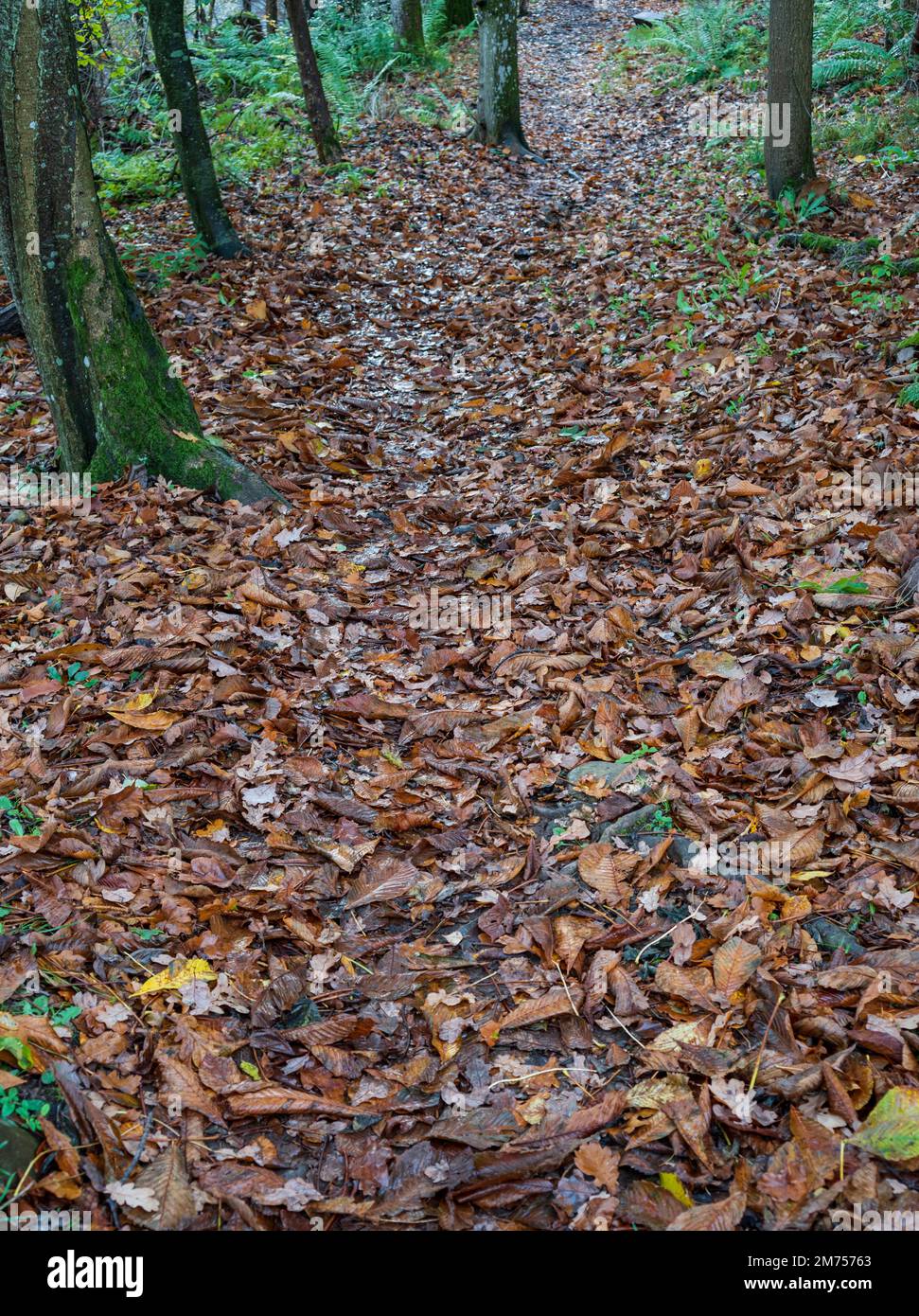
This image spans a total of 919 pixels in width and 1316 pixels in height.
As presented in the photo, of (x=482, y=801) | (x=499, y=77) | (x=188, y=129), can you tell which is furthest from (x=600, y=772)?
(x=499, y=77)

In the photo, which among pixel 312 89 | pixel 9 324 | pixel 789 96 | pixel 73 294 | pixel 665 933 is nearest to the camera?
pixel 665 933

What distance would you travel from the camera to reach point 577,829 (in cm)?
385

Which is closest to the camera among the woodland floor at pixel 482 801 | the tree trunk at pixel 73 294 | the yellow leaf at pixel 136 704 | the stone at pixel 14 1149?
the stone at pixel 14 1149

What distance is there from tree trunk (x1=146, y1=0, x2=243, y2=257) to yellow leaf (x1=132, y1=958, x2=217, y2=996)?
28.3 ft

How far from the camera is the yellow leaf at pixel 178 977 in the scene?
9.94 feet

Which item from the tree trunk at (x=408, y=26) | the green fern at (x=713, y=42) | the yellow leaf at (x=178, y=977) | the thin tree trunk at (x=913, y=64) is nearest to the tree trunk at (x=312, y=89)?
the tree trunk at (x=408, y=26)

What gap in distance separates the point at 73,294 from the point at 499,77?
33.7 feet

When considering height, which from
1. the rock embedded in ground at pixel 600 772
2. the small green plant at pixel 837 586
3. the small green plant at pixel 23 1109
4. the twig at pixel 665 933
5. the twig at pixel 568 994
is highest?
the small green plant at pixel 837 586

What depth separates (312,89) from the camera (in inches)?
473

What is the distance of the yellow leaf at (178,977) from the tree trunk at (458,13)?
2083 centimetres

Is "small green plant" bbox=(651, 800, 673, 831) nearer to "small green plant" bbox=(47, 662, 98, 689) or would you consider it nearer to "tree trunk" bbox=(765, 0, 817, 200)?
"small green plant" bbox=(47, 662, 98, 689)

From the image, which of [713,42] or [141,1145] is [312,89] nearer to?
[713,42]

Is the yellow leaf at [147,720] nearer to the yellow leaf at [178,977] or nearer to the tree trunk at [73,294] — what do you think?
the yellow leaf at [178,977]

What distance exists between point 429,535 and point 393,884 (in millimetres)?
3067
